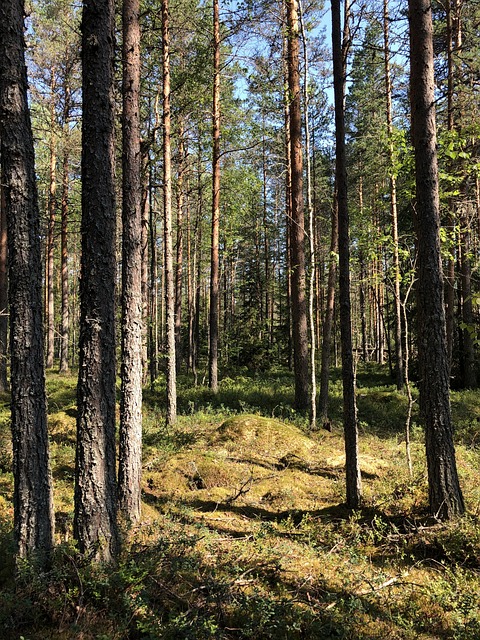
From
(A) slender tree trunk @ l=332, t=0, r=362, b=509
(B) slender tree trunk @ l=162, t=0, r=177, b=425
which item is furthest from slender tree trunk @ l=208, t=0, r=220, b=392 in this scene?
(A) slender tree trunk @ l=332, t=0, r=362, b=509

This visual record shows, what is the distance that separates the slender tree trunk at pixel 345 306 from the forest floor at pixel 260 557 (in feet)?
2.07

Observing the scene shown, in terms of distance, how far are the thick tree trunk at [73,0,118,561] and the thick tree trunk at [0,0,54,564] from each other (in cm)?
40

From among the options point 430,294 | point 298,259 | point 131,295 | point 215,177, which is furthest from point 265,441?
point 215,177

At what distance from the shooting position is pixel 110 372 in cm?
461

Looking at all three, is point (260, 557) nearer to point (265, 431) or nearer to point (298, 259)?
point (265, 431)

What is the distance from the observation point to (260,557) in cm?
513

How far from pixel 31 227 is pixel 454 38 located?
17116 mm

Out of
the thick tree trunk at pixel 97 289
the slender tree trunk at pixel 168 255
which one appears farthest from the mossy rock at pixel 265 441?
the thick tree trunk at pixel 97 289

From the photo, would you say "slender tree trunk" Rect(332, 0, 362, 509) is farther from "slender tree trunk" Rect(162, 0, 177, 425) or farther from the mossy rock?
"slender tree trunk" Rect(162, 0, 177, 425)

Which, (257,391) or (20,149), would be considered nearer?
(20,149)

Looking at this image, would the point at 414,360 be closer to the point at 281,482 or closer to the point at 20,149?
the point at 281,482

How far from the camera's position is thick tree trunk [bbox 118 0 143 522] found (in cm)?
617

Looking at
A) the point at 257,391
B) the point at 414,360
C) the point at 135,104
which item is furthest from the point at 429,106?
the point at 414,360

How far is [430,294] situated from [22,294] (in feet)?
16.6
